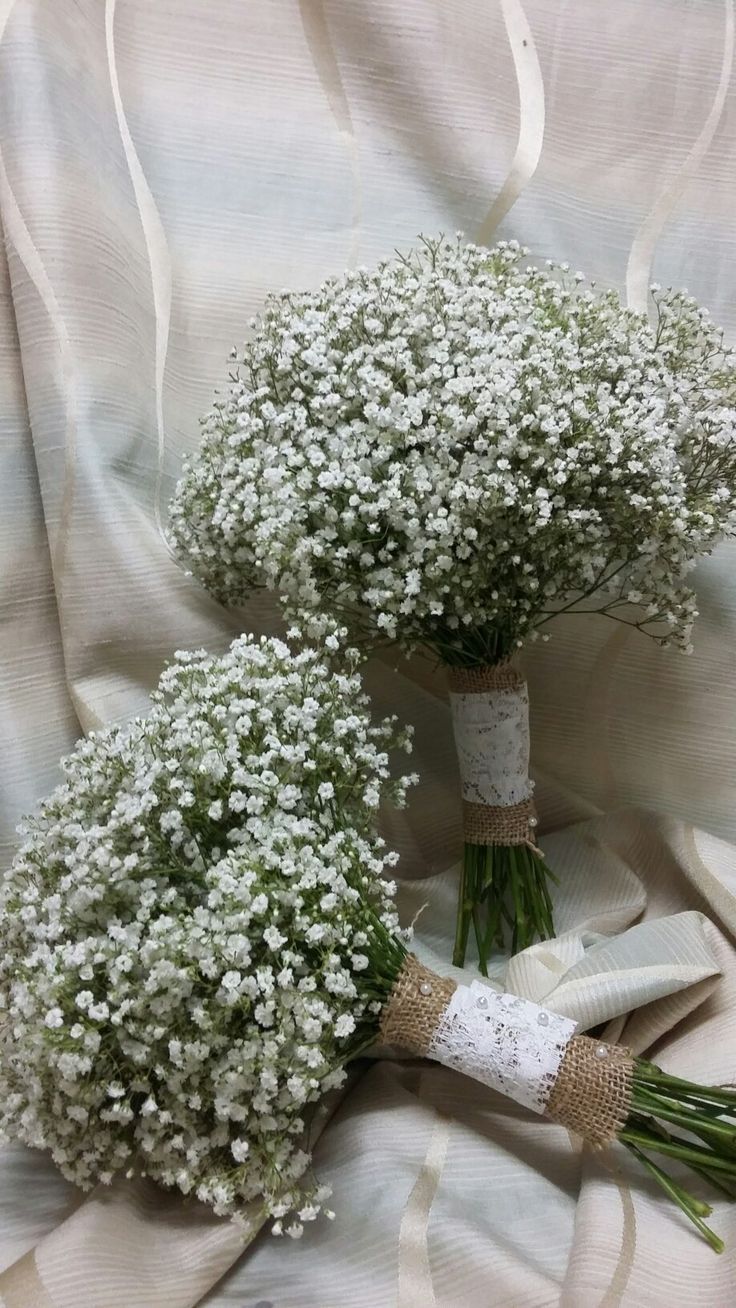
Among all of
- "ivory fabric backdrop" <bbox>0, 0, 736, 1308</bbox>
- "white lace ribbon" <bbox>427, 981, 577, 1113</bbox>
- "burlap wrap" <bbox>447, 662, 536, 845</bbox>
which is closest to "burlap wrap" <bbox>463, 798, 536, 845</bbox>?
"burlap wrap" <bbox>447, 662, 536, 845</bbox>

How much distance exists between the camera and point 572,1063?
2.57 ft

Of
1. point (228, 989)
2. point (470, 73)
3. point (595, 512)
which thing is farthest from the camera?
point (470, 73)

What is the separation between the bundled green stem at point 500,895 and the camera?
993 mm

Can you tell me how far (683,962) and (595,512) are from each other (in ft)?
1.30

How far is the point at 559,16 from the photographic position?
1081mm

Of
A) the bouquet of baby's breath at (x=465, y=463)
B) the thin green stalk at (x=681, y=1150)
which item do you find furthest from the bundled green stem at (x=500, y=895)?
the thin green stalk at (x=681, y=1150)

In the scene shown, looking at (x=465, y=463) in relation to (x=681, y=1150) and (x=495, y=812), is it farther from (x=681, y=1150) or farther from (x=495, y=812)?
(x=681, y=1150)

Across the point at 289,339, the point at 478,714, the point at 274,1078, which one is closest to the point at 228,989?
the point at 274,1078

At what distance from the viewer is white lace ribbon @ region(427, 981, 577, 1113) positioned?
0.78 meters

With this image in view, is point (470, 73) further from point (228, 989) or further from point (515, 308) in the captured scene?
point (228, 989)

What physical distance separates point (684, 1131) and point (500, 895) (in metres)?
0.27

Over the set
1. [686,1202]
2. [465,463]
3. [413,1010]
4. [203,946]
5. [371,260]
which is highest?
[371,260]

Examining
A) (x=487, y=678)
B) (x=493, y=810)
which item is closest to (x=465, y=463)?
(x=487, y=678)

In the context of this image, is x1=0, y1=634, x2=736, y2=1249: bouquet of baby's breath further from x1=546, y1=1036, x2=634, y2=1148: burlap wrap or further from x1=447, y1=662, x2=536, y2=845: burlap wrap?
x1=447, y1=662, x2=536, y2=845: burlap wrap
